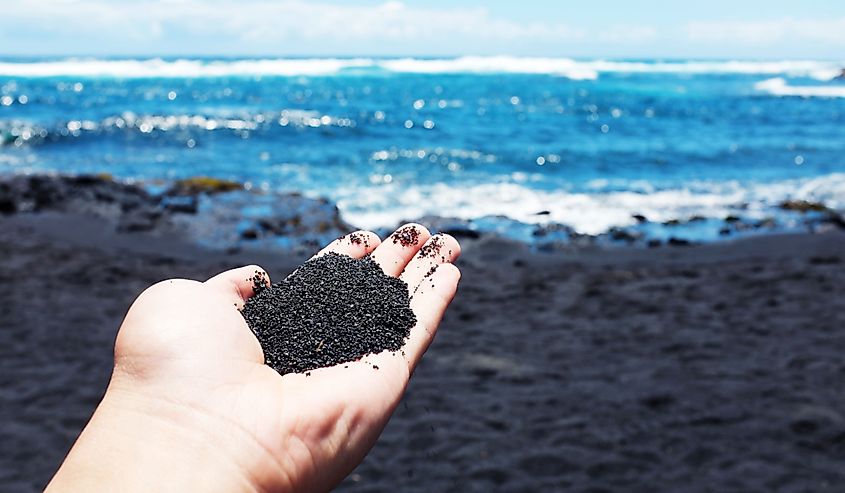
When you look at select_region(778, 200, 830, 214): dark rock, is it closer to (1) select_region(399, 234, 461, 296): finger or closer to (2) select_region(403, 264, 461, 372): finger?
(1) select_region(399, 234, 461, 296): finger

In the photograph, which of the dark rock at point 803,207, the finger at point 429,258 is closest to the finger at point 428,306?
the finger at point 429,258

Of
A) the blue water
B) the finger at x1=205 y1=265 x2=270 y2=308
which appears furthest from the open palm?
the blue water

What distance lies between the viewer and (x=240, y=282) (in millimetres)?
3449

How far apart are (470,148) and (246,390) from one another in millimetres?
18770

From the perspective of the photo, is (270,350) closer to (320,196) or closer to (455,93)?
(320,196)

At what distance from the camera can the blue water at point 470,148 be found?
1433 centimetres

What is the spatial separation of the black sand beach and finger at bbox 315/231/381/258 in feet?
5.48

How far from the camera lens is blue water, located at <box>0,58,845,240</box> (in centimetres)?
1433

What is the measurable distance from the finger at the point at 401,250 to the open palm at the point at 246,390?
1.14 m

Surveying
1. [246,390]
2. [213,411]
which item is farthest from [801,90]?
[213,411]

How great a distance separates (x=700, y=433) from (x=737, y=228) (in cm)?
688

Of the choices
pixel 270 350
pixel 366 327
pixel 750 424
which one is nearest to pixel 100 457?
pixel 270 350

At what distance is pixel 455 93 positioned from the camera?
42969 mm

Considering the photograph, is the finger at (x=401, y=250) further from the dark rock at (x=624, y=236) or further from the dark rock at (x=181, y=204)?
the dark rock at (x=181, y=204)
